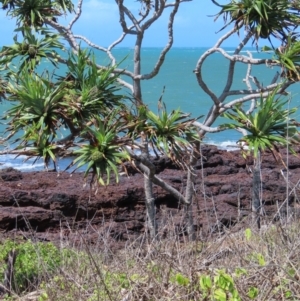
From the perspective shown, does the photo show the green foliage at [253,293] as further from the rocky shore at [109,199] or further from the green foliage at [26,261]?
the rocky shore at [109,199]

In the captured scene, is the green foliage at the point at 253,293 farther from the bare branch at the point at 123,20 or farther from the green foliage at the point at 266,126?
the bare branch at the point at 123,20

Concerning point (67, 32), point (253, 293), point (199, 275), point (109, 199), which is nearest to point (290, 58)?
point (67, 32)

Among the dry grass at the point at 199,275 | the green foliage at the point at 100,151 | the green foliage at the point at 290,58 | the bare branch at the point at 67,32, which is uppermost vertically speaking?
the bare branch at the point at 67,32

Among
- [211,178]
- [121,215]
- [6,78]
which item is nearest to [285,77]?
[6,78]

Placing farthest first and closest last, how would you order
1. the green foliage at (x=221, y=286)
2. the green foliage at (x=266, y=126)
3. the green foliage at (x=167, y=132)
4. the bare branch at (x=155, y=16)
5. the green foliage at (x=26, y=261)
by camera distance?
the bare branch at (x=155, y=16)
the green foliage at (x=26, y=261)
the green foliage at (x=266, y=126)
the green foliage at (x=167, y=132)
the green foliage at (x=221, y=286)

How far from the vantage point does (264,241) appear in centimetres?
409

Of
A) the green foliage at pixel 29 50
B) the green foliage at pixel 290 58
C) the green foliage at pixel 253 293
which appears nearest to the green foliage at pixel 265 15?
the green foliage at pixel 290 58

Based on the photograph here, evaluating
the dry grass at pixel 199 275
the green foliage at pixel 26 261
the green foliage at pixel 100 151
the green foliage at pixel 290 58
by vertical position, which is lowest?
the green foliage at pixel 26 261

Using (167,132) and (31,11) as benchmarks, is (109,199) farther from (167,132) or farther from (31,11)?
(167,132)

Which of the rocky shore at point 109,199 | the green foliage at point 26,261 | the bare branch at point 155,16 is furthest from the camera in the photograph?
the rocky shore at point 109,199

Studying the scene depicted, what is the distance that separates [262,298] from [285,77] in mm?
3680

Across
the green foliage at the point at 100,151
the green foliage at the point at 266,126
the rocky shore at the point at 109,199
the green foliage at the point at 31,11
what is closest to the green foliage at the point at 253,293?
the green foliage at the point at 100,151

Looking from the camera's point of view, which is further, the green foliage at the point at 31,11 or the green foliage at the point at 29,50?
the green foliage at the point at 31,11

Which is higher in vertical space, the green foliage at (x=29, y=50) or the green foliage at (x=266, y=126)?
the green foliage at (x=29, y=50)
